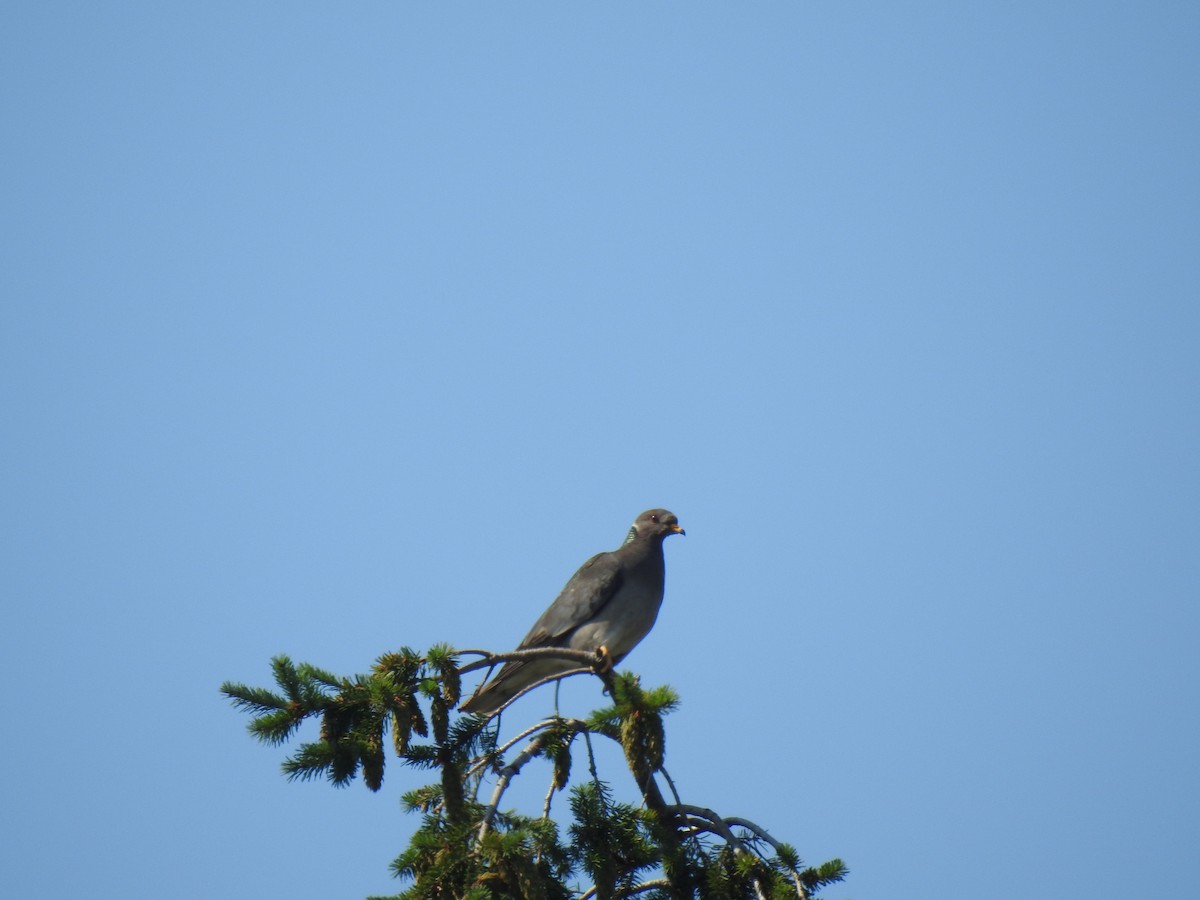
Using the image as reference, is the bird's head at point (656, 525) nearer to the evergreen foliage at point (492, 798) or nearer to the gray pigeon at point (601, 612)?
the gray pigeon at point (601, 612)

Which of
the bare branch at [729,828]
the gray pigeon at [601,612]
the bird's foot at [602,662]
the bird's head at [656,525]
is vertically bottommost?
the bare branch at [729,828]

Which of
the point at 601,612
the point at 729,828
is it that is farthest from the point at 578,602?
the point at 729,828

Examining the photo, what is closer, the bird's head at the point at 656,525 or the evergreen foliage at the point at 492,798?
the evergreen foliage at the point at 492,798

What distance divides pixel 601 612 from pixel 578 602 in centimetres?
20

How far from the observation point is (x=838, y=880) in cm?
496

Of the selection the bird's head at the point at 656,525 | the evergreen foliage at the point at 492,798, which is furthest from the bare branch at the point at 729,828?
the bird's head at the point at 656,525

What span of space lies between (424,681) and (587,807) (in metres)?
0.90

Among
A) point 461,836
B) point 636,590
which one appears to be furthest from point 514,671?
point 461,836

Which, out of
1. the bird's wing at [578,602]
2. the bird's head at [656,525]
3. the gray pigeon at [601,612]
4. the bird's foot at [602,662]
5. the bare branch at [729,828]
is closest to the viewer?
the bare branch at [729,828]

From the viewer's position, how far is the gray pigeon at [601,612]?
8.55 metres

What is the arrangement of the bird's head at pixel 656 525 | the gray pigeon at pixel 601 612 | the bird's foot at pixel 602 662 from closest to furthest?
1. the bird's foot at pixel 602 662
2. the gray pigeon at pixel 601 612
3. the bird's head at pixel 656 525

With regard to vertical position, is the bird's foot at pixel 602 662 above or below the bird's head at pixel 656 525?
below

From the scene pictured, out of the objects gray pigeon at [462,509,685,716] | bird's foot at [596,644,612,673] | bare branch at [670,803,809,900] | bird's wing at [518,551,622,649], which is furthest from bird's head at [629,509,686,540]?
bare branch at [670,803,809,900]

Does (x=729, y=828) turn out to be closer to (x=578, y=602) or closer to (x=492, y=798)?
(x=492, y=798)
